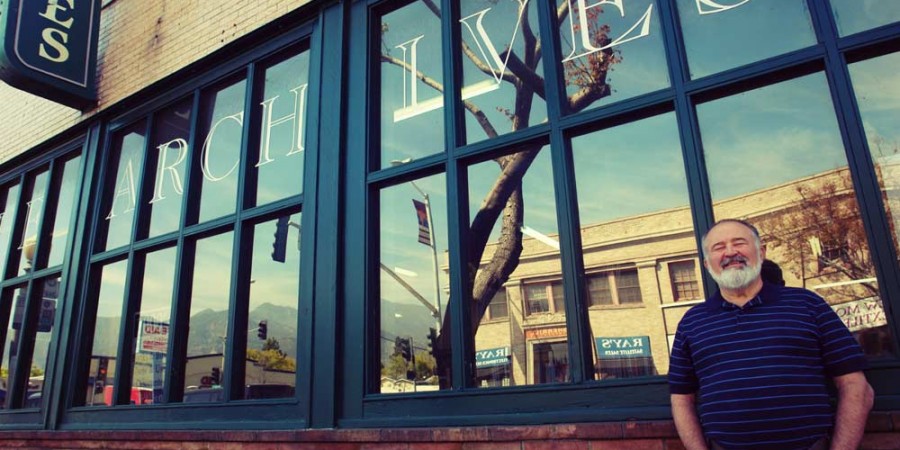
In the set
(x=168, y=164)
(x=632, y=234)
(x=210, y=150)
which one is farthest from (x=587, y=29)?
(x=168, y=164)

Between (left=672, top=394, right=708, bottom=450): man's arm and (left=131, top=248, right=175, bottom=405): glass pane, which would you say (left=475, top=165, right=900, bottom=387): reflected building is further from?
(left=131, top=248, right=175, bottom=405): glass pane

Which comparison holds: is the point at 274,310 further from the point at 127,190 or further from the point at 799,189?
the point at 799,189

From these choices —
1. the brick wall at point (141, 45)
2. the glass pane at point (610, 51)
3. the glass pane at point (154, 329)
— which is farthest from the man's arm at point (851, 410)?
the glass pane at point (154, 329)

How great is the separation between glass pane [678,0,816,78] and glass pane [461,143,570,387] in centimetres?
102

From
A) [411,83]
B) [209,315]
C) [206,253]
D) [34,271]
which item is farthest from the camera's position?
[34,271]

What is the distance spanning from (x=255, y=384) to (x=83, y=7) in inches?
188

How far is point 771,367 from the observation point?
2.16m

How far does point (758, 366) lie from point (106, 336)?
539 centimetres

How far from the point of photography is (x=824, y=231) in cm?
297

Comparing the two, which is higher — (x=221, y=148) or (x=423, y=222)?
(x=221, y=148)

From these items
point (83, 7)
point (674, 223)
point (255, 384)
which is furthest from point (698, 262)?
point (83, 7)

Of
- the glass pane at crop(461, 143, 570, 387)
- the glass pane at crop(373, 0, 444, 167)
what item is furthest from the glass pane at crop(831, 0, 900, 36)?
the glass pane at crop(373, 0, 444, 167)

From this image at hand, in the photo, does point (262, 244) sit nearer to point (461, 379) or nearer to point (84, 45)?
point (461, 379)

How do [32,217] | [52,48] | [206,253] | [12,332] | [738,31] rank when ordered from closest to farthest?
[738,31]
[206,253]
[52,48]
[12,332]
[32,217]
